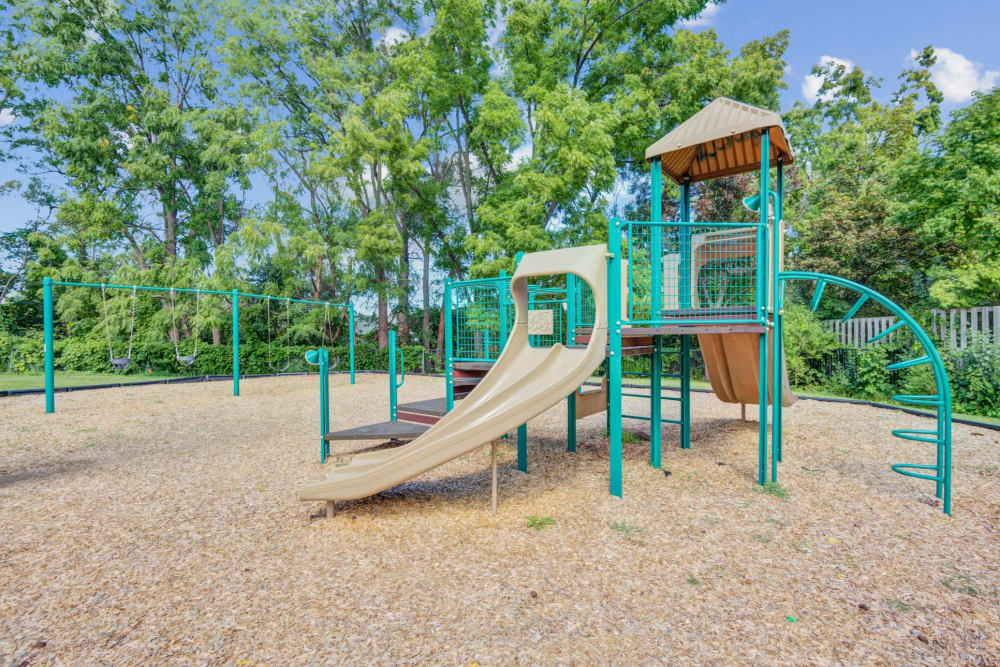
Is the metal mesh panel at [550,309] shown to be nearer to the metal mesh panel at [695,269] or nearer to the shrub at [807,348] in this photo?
the metal mesh panel at [695,269]

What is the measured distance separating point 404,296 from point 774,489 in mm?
15558

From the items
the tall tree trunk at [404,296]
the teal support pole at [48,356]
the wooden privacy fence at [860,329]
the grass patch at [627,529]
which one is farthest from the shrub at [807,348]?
the teal support pole at [48,356]

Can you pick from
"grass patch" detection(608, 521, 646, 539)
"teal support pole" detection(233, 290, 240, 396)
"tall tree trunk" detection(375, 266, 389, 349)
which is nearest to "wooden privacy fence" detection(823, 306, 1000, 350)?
"grass patch" detection(608, 521, 646, 539)

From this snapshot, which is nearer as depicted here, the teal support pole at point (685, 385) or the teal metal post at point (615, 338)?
the teal metal post at point (615, 338)

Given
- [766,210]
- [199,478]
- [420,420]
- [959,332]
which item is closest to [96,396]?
[199,478]

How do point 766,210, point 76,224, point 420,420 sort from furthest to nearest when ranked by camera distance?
point 76,224
point 420,420
point 766,210

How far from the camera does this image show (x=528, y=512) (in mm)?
3555

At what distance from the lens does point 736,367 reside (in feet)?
16.8

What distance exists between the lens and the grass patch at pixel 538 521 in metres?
3.31

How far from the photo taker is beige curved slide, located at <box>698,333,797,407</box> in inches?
191

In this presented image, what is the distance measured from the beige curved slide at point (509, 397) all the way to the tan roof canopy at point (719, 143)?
1.76 meters

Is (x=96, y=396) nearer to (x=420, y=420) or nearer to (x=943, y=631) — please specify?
(x=420, y=420)

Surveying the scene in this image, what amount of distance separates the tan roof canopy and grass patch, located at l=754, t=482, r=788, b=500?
3.14m

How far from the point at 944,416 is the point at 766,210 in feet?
6.99
